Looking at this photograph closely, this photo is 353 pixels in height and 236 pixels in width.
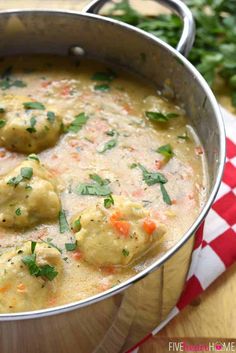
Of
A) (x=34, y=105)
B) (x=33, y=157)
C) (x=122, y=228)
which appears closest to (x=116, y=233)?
(x=122, y=228)

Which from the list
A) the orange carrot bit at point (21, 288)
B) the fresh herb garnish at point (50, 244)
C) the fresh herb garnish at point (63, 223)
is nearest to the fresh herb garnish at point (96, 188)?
the fresh herb garnish at point (63, 223)

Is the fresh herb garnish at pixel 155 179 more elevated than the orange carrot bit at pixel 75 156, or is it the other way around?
the fresh herb garnish at pixel 155 179

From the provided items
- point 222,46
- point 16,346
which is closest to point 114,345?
point 16,346

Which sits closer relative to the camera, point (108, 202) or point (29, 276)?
point (29, 276)

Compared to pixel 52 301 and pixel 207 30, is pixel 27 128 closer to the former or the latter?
pixel 52 301

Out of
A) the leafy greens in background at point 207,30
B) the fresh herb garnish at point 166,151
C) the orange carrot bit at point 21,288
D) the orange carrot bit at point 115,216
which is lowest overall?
the orange carrot bit at point 21,288

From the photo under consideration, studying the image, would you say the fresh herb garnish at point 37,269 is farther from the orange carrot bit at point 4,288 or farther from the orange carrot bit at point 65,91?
the orange carrot bit at point 65,91

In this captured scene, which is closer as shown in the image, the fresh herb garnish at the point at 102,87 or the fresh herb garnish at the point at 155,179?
the fresh herb garnish at the point at 155,179
